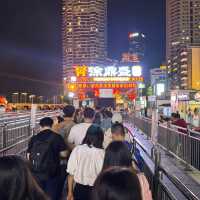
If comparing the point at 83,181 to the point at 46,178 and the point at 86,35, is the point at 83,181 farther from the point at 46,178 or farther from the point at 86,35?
the point at 86,35

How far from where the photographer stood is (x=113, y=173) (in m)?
2.41

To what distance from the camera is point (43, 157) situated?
5.93 m

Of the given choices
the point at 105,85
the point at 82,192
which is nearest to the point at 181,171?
the point at 82,192

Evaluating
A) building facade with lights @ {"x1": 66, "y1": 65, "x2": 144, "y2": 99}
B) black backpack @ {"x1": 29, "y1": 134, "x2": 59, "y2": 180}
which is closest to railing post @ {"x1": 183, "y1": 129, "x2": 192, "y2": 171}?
black backpack @ {"x1": 29, "y1": 134, "x2": 59, "y2": 180}

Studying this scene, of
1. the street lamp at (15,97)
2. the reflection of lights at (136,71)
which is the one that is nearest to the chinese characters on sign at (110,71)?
the reflection of lights at (136,71)

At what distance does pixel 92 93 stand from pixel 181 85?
409 feet

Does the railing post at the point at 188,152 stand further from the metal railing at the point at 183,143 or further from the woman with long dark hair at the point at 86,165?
the woman with long dark hair at the point at 86,165

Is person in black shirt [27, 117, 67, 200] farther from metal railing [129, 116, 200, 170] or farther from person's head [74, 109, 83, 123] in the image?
metal railing [129, 116, 200, 170]

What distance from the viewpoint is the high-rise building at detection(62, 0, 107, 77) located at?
180 meters

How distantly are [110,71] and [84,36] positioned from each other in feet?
452

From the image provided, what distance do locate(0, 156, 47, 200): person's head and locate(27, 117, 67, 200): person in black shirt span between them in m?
3.36

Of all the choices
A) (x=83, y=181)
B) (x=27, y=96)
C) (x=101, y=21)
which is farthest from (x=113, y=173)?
(x=101, y=21)

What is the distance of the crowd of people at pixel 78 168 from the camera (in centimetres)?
238

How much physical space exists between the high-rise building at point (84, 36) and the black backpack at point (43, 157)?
167 meters
